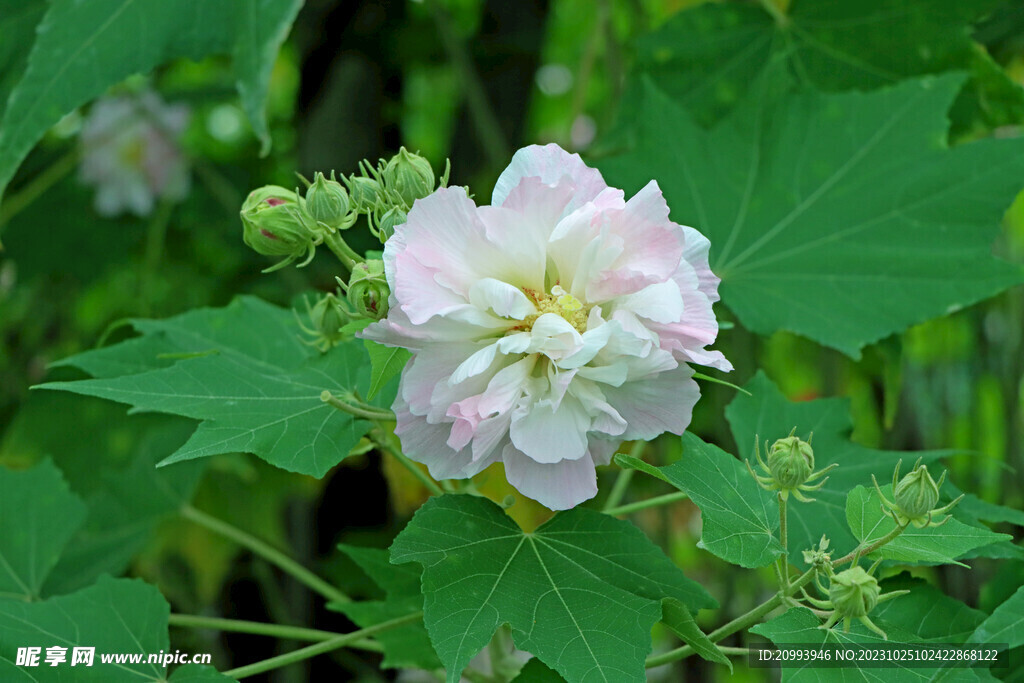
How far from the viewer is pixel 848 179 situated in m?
0.90

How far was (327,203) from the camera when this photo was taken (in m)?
0.60

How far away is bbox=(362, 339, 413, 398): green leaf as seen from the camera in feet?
1.88

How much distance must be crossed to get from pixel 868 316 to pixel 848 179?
0.15 m

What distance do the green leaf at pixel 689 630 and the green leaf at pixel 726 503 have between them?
0.04m

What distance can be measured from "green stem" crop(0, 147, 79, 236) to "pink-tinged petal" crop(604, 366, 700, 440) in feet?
4.24

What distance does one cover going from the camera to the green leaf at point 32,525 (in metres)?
0.85

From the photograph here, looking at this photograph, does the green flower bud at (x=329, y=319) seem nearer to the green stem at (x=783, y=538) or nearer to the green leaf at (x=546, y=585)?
the green leaf at (x=546, y=585)

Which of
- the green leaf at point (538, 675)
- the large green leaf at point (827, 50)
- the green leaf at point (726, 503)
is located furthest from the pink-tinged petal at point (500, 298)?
the large green leaf at point (827, 50)

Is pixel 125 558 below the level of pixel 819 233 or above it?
below

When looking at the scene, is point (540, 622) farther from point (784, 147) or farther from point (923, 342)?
point (923, 342)

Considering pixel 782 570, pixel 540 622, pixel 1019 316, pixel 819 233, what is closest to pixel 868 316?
pixel 819 233

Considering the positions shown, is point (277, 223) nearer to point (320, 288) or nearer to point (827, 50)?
point (827, 50)

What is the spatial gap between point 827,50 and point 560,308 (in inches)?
28.3

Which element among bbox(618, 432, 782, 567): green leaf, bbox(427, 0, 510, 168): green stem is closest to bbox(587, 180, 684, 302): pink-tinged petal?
bbox(618, 432, 782, 567): green leaf
